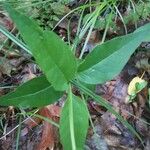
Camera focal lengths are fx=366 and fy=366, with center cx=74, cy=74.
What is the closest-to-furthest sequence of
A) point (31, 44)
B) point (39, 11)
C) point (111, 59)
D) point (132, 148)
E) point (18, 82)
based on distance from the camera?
point (31, 44), point (111, 59), point (132, 148), point (18, 82), point (39, 11)

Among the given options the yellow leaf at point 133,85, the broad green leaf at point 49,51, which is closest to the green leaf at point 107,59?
the broad green leaf at point 49,51

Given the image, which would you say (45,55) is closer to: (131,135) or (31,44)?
(31,44)

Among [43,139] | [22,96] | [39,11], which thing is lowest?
[43,139]

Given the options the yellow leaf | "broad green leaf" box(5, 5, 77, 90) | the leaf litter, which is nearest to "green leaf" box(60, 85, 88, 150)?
"broad green leaf" box(5, 5, 77, 90)

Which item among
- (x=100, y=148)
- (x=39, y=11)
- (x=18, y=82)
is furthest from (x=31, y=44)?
(x=39, y=11)

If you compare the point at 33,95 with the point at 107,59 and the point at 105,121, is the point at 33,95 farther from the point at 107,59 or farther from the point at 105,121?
the point at 105,121

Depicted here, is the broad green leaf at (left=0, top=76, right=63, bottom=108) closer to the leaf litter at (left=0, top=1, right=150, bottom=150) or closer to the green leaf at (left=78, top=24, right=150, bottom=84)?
the green leaf at (left=78, top=24, right=150, bottom=84)
